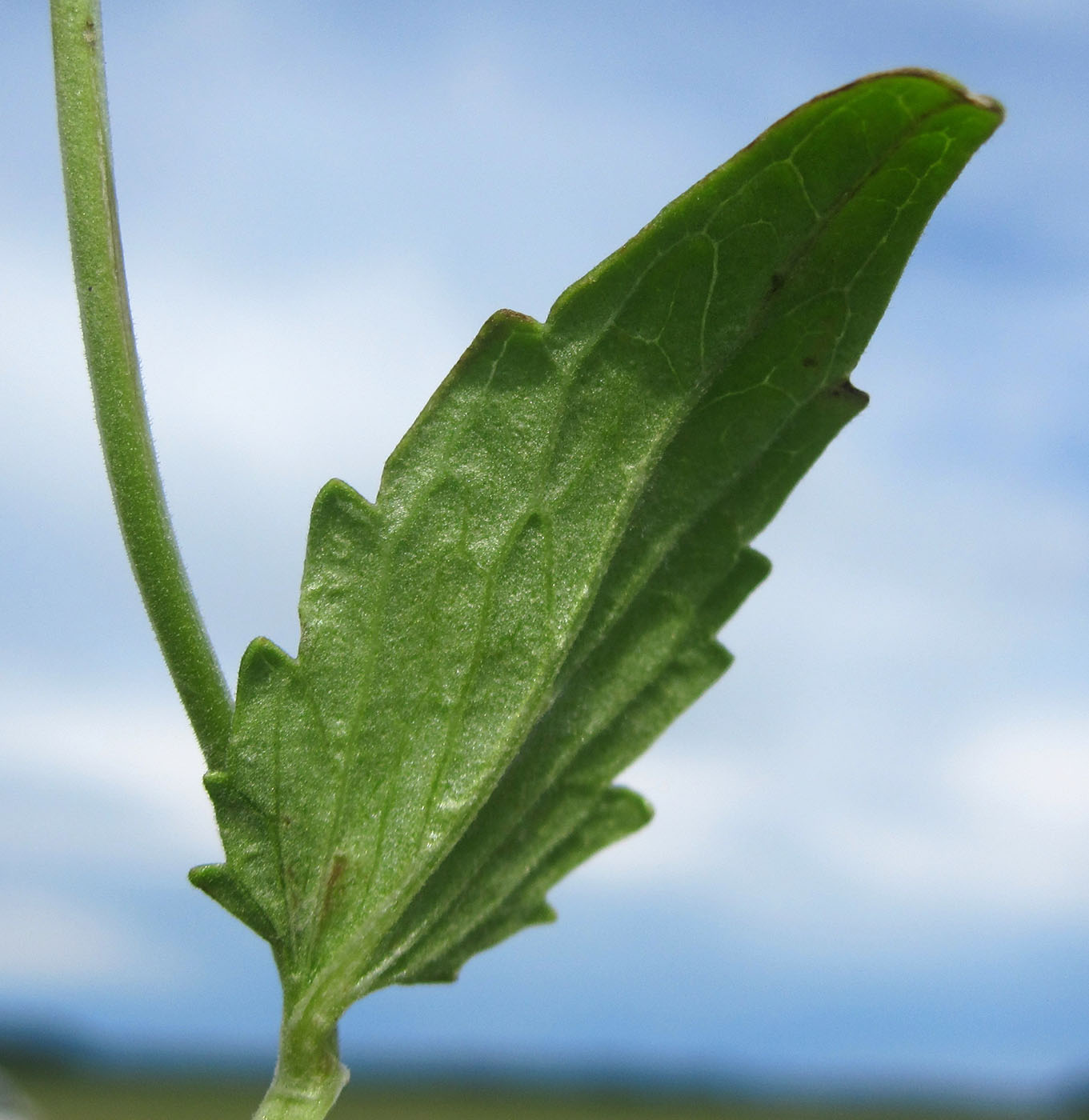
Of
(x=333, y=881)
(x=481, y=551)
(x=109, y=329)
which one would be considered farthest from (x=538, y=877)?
(x=109, y=329)

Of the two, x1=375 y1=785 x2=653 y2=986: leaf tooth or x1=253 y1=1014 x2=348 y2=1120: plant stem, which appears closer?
x1=253 y1=1014 x2=348 y2=1120: plant stem

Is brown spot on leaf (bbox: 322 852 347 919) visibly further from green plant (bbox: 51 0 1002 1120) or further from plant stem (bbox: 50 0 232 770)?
plant stem (bbox: 50 0 232 770)

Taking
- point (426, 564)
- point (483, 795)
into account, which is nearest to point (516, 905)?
point (483, 795)

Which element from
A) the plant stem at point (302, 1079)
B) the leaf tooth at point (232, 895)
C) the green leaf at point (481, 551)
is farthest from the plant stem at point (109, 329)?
the plant stem at point (302, 1079)

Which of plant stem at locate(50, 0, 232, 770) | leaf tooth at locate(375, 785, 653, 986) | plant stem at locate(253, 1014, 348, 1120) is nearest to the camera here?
plant stem at locate(50, 0, 232, 770)

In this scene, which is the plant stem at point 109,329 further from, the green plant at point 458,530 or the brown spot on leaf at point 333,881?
the brown spot on leaf at point 333,881

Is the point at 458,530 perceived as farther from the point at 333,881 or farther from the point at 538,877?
the point at 538,877

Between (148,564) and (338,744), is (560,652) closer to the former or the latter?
(338,744)

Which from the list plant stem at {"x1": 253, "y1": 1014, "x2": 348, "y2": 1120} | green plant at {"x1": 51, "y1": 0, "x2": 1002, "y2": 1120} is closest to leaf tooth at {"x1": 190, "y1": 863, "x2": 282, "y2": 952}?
green plant at {"x1": 51, "y1": 0, "x2": 1002, "y2": 1120}
